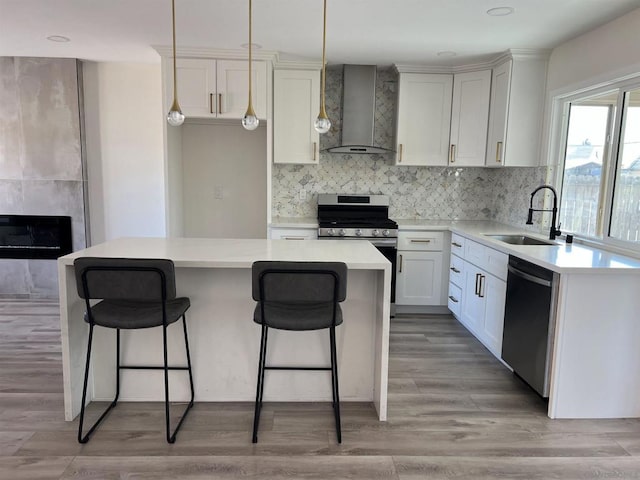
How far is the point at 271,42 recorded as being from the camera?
3668 millimetres

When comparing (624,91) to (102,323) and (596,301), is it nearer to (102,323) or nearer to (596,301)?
(596,301)

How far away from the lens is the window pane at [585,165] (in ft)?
10.8

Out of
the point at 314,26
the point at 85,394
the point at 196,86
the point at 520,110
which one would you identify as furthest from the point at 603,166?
the point at 85,394

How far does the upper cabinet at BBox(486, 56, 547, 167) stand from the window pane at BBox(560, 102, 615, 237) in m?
0.30

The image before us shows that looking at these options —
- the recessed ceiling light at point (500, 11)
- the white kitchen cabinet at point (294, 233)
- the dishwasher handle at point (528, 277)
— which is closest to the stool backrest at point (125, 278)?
the dishwasher handle at point (528, 277)

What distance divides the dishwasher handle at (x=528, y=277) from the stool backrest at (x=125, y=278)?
2040mm

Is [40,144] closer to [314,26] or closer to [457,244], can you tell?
[314,26]

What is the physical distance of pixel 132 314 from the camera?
2131mm

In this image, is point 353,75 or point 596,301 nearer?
point 596,301

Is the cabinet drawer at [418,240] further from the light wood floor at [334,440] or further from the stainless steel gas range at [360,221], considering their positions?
the light wood floor at [334,440]

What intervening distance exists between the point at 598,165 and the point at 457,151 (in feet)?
4.32

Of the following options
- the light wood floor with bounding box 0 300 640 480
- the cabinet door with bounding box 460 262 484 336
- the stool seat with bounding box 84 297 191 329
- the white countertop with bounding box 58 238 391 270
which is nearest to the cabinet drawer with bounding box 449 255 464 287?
the cabinet door with bounding box 460 262 484 336

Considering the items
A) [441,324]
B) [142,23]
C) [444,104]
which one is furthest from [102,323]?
[444,104]

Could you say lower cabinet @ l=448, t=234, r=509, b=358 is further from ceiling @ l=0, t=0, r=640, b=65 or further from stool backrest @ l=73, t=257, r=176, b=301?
stool backrest @ l=73, t=257, r=176, b=301
